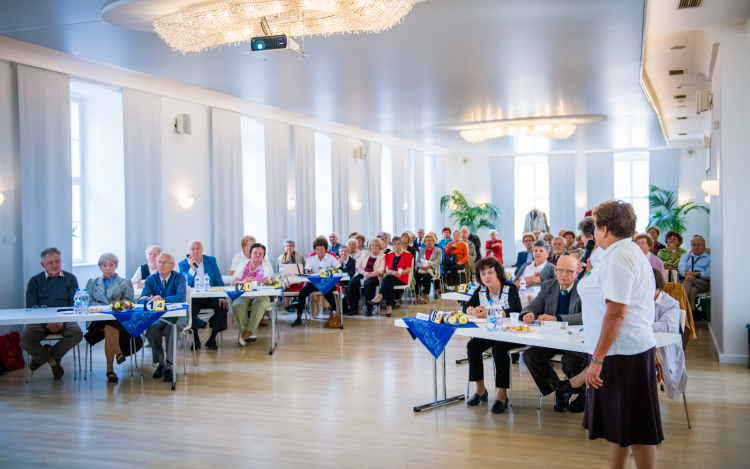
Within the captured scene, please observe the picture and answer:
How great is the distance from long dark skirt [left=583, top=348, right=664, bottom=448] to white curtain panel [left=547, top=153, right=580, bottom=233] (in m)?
16.6

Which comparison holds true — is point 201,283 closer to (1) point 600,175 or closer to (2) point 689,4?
(2) point 689,4

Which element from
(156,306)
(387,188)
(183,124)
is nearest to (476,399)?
(156,306)

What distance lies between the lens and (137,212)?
846 centimetres

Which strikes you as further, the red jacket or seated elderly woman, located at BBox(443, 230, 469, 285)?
seated elderly woman, located at BBox(443, 230, 469, 285)

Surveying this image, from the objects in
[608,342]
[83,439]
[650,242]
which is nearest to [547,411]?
[608,342]

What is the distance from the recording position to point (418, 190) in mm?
16922

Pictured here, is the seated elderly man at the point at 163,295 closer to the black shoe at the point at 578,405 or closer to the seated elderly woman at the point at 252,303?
the seated elderly woman at the point at 252,303

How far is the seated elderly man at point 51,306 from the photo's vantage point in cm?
590

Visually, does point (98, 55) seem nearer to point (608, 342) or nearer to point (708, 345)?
point (608, 342)

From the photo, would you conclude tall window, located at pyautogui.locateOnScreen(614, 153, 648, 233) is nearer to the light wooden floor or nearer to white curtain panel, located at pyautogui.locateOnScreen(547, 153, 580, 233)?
white curtain panel, located at pyautogui.locateOnScreen(547, 153, 580, 233)

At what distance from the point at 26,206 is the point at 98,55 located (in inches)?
79.2

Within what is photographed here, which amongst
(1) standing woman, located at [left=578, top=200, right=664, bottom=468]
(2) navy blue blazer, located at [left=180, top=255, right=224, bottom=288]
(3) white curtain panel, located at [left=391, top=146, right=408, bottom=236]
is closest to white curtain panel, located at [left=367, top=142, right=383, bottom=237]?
(3) white curtain panel, located at [left=391, top=146, right=408, bottom=236]

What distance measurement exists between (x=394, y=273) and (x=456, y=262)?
262cm

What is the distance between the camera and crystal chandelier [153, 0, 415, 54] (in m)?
4.59
